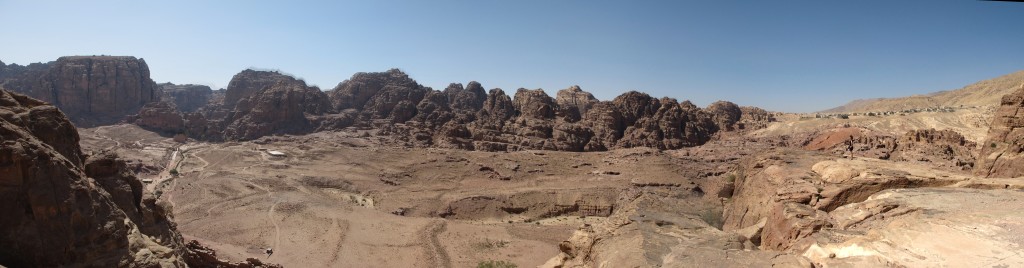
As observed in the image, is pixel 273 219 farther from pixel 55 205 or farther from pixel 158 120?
pixel 158 120

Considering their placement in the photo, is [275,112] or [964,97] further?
[964,97]

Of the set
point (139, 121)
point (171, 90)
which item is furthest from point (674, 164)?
point (171, 90)

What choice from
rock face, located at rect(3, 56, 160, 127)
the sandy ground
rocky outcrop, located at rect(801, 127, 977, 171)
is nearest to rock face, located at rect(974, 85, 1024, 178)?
rocky outcrop, located at rect(801, 127, 977, 171)

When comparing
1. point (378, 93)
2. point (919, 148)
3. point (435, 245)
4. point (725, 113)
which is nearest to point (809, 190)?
point (435, 245)

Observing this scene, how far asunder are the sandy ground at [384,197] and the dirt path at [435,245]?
3.0 inches

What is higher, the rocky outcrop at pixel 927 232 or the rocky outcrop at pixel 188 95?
the rocky outcrop at pixel 188 95

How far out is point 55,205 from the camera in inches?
464

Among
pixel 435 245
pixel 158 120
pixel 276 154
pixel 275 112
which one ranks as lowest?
pixel 435 245

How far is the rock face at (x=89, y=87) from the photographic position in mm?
Answer: 87875

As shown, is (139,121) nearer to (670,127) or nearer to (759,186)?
(670,127)

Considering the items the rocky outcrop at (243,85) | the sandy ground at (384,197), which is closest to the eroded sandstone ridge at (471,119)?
the sandy ground at (384,197)

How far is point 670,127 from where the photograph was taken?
79.1 metres

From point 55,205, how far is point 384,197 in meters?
40.0

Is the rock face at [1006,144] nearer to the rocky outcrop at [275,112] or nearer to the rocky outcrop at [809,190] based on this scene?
the rocky outcrop at [809,190]
